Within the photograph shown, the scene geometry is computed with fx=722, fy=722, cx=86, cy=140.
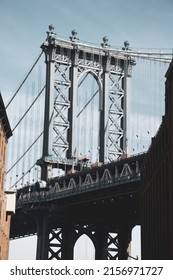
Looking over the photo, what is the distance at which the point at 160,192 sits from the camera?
70.8 meters

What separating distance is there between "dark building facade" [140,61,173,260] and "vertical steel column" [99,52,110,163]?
31970mm

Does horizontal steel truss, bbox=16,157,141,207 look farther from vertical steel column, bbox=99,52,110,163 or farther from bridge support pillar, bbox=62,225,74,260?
bridge support pillar, bbox=62,225,74,260

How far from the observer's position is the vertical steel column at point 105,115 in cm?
11962

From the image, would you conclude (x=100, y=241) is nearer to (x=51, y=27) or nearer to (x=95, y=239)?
(x=95, y=239)

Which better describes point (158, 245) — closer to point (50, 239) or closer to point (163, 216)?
point (163, 216)

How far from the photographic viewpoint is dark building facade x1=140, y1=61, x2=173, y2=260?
6359 cm

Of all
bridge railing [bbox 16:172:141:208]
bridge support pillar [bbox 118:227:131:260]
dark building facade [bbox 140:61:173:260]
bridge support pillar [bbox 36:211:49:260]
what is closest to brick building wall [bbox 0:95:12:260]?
dark building facade [bbox 140:61:173:260]

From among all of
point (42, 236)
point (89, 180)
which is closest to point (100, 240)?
point (42, 236)

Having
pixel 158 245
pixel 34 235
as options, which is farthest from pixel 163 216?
pixel 34 235

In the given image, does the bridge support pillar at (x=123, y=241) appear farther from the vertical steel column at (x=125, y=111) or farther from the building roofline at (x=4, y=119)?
the building roofline at (x=4, y=119)

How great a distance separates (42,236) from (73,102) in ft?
78.2

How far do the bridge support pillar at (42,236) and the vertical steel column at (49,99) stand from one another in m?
8.90

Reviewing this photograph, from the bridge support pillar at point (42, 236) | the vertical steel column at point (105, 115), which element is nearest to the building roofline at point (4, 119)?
the vertical steel column at point (105, 115)
